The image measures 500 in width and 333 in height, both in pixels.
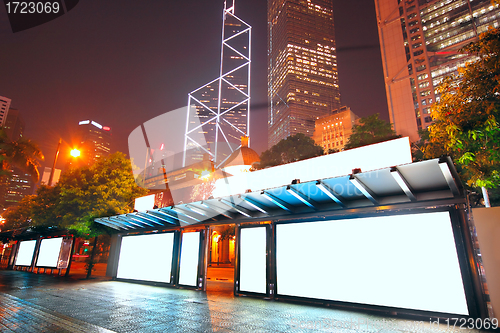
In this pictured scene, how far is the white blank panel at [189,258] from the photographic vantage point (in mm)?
12109

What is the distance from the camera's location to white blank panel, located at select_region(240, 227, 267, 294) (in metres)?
10.0

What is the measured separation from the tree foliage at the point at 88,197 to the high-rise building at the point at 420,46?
270 ft

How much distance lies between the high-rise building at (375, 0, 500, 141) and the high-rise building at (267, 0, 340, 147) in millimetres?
75116

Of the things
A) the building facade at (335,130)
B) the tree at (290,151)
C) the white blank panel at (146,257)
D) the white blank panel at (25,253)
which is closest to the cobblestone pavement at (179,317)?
the white blank panel at (146,257)

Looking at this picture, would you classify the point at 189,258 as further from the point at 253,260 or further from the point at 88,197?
the point at 88,197

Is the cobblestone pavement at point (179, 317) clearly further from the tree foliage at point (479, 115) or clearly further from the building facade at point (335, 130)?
the building facade at point (335, 130)

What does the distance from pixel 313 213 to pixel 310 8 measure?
22188 centimetres

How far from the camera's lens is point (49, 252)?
2108cm

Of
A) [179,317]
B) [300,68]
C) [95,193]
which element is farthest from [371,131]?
[300,68]

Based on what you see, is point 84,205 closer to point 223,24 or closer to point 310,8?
point 223,24

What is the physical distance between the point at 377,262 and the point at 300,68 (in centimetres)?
18386

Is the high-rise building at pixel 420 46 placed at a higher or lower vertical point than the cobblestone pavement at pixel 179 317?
higher

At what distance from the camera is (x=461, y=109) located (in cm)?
873

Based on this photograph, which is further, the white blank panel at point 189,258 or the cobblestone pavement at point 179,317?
the white blank panel at point 189,258
